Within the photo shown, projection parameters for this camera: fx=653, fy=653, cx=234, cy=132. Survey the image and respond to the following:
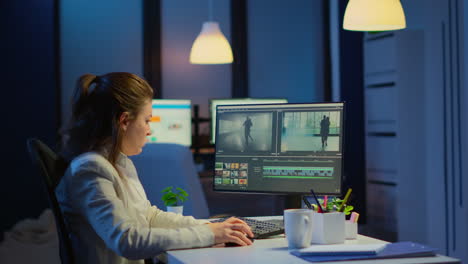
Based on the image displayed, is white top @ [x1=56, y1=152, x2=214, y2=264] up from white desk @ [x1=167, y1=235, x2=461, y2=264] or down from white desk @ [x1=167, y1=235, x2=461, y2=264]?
up

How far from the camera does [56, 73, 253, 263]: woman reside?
1.70 m

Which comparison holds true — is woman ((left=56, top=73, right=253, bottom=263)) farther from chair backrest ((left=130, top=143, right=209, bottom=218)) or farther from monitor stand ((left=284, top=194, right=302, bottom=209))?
chair backrest ((left=130, top=143, right=209, bottom=218))

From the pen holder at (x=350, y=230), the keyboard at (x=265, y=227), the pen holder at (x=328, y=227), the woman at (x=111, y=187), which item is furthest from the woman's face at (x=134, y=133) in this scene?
the pen holder at (x=350, y=230)

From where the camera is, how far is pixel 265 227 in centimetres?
206

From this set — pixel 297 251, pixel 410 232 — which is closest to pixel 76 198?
pixel 297 251

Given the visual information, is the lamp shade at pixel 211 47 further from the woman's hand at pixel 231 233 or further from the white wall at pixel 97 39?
the woman's hand at pixel 231 233

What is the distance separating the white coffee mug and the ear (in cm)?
53

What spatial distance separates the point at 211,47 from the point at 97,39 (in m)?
1.09

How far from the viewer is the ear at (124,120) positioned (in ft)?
6.15

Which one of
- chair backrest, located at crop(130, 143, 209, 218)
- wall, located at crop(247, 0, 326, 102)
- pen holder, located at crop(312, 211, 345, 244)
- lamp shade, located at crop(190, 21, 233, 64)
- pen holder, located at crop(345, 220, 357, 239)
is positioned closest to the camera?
pen holder, located at crop(312, 211, 345, 244)

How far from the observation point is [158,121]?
5.43m

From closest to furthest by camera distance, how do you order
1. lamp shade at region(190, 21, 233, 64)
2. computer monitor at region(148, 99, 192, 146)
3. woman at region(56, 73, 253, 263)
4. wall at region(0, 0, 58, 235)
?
woman at region(56, 73, 253, 263) < wall at region(0, 0, 58, 235) < lamp shade at region(190, 21, 233, 64) < computer monitor at region(148, 99, 192, 146)

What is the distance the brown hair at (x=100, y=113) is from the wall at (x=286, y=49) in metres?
4.41

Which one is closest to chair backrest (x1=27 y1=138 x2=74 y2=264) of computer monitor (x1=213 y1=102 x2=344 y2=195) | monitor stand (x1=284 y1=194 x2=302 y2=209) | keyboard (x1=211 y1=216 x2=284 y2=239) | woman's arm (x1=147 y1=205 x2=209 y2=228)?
woman's arm (x1=147 y1=205 x2=209 y2=228)
